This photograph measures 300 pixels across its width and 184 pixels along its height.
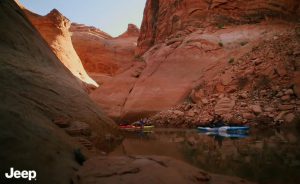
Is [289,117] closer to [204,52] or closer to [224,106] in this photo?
[224,106]

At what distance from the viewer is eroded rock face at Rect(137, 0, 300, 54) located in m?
22.8

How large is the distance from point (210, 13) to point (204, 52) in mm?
5794

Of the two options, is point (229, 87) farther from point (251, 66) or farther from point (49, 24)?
point (49, 24)

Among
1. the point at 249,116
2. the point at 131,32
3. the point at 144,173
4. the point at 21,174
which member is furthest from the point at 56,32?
the point at 131,32

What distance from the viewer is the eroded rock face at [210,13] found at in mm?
22844

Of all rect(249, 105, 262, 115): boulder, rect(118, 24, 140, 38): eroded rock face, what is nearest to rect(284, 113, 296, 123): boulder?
rect(249, 105, 262, 115): boulder

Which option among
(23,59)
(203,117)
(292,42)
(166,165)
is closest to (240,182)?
(166,165)

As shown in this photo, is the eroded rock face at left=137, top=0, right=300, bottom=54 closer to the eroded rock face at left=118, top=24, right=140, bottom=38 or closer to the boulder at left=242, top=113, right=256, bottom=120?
the boulder at left=242, top=113, right=256, bottom=120

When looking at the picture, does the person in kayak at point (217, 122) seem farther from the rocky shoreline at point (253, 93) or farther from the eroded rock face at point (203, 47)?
the eroded rock face at point (203, 47)

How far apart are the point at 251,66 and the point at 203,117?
434 centimetres

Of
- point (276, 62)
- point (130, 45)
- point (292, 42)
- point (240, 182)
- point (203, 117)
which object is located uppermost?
point (130, 45)

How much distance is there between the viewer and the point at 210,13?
25.1 metres

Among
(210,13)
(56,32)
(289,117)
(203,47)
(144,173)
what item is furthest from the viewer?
(56,32)

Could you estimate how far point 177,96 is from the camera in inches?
751
